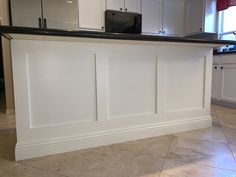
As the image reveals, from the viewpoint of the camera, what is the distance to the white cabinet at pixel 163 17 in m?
3.98

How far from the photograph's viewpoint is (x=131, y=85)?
1732mm

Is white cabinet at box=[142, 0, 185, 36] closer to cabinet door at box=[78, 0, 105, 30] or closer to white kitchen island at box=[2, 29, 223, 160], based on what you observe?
cabinet door at box=[78, 0, 105, 30]

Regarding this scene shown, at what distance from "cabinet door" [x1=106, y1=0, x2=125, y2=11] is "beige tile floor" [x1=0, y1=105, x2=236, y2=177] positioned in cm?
272

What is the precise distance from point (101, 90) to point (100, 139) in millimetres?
410

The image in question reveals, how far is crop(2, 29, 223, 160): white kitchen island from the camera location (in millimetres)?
1413

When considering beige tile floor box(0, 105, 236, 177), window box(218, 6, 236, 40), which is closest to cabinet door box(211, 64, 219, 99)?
window box(218, 6, 236, 40)

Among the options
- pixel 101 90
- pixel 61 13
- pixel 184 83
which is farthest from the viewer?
pixel 61 13

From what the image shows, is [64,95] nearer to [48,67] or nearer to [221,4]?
[48,67]

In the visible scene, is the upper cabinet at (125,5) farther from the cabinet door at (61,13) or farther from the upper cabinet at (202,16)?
the upper cabinet at (202,16)

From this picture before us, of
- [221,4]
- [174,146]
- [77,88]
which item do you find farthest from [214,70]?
[77,88]

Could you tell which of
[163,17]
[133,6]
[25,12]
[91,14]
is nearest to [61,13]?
[25,12]

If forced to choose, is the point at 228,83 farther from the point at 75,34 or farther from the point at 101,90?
the point at 75,34

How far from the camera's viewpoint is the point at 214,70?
3396mm

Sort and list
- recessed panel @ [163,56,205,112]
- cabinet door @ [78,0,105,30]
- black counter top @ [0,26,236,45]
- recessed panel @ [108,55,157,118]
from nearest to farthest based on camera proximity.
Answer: black counter top @ [0,26,236,45], recessed panel @ [108,55,157,118], recessed panel @ [163,56,205,112], cabinet door @ [78,0,105,30]
